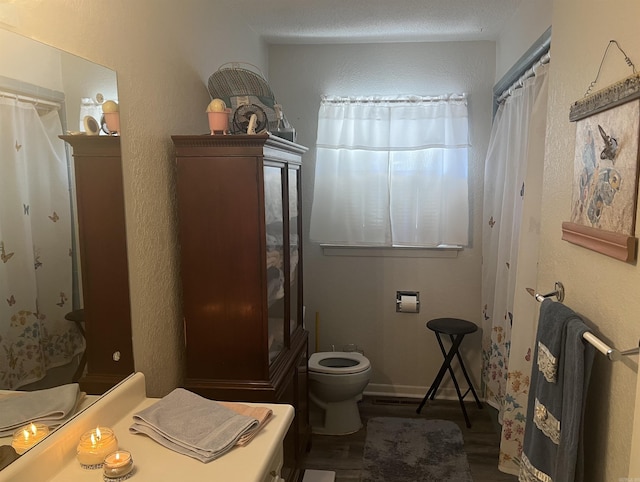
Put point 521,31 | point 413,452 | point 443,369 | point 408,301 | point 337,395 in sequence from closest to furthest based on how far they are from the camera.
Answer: point 521,31, point 413,452, point 337,395, point 443,369, point 408,301

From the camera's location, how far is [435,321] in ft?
11.3

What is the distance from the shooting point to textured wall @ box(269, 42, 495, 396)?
343 cm

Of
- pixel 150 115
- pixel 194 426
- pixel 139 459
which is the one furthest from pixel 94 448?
pixel 150 115

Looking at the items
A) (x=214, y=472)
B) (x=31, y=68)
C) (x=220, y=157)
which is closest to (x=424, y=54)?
(x=220, y=157)

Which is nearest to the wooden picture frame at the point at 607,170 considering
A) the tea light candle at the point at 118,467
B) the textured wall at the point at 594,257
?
the textured wall at the point at 594,257

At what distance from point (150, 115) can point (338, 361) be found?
2.13 m

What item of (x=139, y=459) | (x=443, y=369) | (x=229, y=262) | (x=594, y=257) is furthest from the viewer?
(x=443, y=369)

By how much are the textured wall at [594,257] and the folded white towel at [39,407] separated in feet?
4.84

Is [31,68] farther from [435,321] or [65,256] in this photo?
[435,321]

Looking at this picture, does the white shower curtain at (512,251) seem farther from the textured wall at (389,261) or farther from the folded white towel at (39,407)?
the folded white towel at (39,407)

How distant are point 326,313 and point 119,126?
237 centimetres

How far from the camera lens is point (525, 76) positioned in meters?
2.58

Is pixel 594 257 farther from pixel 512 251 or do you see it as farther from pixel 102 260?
pixel 102 260

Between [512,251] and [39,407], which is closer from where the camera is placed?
[39,407]
